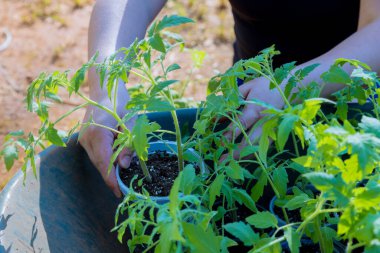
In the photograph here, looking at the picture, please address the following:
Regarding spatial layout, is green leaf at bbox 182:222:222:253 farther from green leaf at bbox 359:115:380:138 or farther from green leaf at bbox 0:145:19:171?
green leaf at bbox 0:145:19:171

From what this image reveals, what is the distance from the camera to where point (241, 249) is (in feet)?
3.48

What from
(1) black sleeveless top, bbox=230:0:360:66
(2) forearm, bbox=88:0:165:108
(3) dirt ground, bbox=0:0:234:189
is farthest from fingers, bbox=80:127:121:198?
(3) dirt ground, bbox=0:0:234:189

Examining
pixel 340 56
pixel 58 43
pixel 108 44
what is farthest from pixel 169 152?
pixel 58 43

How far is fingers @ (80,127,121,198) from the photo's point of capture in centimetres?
112

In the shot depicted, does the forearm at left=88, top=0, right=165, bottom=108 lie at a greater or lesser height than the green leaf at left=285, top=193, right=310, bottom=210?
greater

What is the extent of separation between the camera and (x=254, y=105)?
3.53 ft

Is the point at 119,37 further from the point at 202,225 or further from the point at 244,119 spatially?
the point at 202,225

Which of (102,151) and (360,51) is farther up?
(360,51)

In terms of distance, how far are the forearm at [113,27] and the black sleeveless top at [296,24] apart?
361mm

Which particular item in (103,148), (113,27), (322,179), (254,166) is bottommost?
(254,166)

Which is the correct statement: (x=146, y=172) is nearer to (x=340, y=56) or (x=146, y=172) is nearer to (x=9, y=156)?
(x=9, y=156)

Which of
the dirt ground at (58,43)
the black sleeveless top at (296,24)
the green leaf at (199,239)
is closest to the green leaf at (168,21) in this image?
the green leaf at (199,239)

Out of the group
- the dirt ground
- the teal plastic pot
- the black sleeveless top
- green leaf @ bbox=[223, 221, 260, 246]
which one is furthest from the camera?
the dirt ground

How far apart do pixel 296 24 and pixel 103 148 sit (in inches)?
31.9
